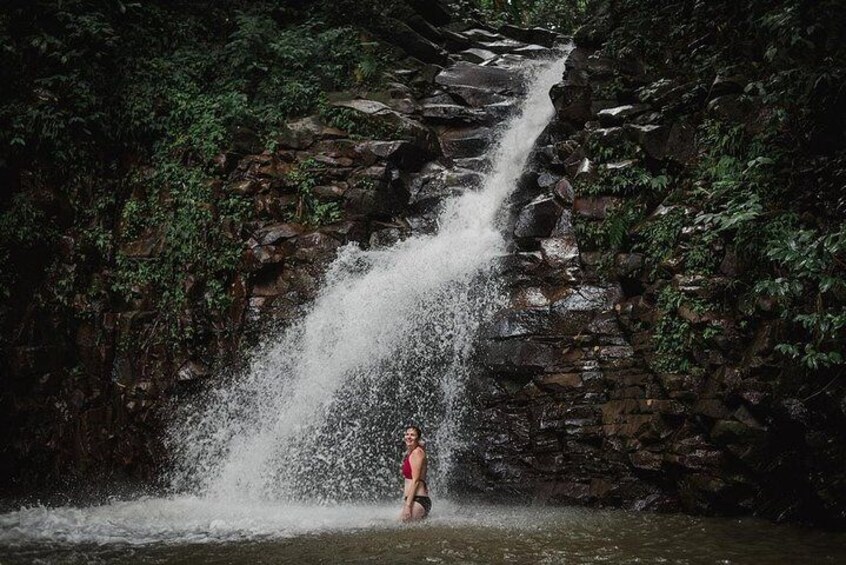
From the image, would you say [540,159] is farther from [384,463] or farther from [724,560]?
[724,560]

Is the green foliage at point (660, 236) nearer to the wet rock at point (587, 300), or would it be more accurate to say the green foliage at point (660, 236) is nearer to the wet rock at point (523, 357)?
the wet rock at point (587, 300)

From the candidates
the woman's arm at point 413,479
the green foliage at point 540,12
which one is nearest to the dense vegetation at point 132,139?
the woman's arm at point 413,479

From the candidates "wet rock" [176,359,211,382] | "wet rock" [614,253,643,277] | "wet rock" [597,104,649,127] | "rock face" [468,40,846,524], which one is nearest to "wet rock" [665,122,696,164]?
"rock face" [468,40,846,524]

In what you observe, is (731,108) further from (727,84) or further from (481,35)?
(481,35)

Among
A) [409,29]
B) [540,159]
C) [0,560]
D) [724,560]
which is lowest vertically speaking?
[0,560]

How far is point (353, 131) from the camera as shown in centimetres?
1420

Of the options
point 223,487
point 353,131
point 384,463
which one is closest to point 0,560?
point 223,487

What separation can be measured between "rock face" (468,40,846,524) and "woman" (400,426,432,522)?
1544 mm

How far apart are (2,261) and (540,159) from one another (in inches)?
397

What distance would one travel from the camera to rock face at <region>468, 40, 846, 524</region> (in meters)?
7.52

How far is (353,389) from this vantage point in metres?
10.5

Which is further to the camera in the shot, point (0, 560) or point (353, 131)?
point (353, 131)

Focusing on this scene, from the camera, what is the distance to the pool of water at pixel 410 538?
6090 millimetres

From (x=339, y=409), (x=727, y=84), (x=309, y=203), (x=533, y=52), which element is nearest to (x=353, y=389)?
(x=339, y=409)
